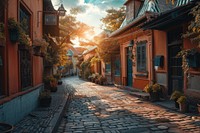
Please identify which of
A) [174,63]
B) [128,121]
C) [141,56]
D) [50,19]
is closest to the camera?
[128,121]

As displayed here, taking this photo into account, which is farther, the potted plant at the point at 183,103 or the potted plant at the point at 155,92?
the potted plant at the point at 155,92

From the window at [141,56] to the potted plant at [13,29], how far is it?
8632mm

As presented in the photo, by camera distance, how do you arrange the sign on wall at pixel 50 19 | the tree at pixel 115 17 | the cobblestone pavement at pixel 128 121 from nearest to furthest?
the cobblestone pavement at pixel 128 121 → the sign on wall at pixel 50 19 → the tree at pixel 115 17

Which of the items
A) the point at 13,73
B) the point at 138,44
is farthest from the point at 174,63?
the point at 13,73

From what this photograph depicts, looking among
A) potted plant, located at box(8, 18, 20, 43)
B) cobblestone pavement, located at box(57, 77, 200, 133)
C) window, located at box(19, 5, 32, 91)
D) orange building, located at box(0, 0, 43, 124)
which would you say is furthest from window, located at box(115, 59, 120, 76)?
potted plant, located at box(8, 18, 20, 43)

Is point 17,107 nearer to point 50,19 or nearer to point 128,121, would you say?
point 128,121

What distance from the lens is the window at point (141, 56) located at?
13.3 meters

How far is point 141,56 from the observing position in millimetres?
13648

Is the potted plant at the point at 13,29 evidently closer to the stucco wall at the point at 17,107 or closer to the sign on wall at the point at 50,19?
the stucco wall at the point at 17,107

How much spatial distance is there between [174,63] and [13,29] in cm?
724

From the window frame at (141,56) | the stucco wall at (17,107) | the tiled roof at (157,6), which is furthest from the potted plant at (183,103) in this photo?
the tiled roof at (157,6)

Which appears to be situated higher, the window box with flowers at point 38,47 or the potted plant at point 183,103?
the window box with flowers at point 38,47

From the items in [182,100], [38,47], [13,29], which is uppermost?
[13,29]

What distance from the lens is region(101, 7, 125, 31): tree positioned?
26.5 metres
